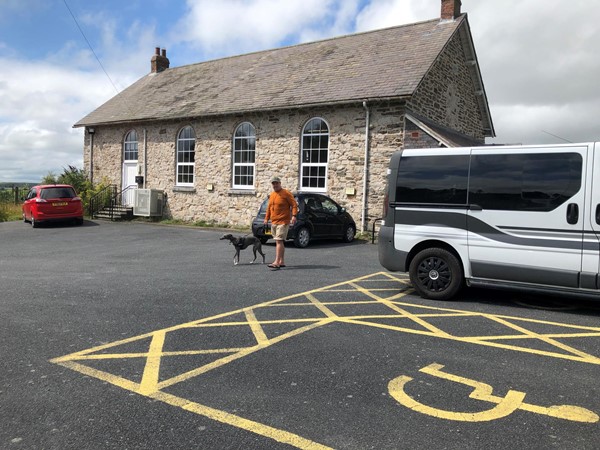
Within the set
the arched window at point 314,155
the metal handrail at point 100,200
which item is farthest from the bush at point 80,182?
the arched window at point 314,155

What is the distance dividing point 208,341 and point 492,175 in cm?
434

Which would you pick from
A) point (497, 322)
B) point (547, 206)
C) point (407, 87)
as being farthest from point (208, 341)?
point (407, 87)

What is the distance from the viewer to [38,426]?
318 cm

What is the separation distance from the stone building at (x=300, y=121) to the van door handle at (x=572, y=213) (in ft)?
28.1

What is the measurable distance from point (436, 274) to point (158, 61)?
2596 cm

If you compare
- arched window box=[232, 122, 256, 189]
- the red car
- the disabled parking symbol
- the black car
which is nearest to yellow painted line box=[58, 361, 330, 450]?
the disabled parking symbol

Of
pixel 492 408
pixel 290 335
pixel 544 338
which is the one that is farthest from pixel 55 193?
pixel 492 408

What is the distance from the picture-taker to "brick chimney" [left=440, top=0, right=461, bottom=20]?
1838cm

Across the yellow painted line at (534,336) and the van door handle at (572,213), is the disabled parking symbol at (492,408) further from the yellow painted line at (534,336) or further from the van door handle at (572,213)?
the van door handle at (572,213)

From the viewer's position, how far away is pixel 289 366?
4.29m

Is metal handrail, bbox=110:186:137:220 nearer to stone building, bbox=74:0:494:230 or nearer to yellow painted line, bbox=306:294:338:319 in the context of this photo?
stone building, bbox=74:0:494:230

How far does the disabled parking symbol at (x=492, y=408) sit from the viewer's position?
11.0ft

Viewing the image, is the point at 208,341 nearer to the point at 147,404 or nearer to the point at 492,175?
the point at 147,404

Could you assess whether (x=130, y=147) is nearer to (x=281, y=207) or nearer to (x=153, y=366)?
(x=281, y=207)
